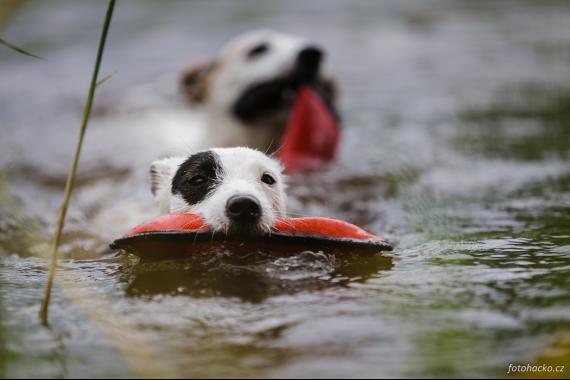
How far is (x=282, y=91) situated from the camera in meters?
6.83

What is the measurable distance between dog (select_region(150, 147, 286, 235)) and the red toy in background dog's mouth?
51mm

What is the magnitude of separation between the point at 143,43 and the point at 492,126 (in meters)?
7.09

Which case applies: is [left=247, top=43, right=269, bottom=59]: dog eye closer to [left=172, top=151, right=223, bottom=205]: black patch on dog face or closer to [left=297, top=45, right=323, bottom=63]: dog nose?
[left=297, top=45, right=323, bottom=63]: dog nose

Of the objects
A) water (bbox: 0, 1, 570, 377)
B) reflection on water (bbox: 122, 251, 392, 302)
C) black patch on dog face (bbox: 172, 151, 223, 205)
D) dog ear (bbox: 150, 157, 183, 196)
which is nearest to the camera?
water (bbox: 0, 1, 570, 377)

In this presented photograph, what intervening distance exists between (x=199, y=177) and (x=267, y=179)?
Answer: 1.15 feet

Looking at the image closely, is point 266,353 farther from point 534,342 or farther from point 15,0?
point 15,0

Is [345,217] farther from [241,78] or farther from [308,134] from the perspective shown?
[241,78]

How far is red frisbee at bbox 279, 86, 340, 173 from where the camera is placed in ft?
20.8

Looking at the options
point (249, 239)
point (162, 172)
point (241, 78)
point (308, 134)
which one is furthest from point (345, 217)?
point (241, 78)

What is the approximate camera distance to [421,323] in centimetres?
260

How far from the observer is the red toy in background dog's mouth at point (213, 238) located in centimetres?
312

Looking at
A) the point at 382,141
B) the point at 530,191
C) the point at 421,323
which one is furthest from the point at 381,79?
the point at 421,323

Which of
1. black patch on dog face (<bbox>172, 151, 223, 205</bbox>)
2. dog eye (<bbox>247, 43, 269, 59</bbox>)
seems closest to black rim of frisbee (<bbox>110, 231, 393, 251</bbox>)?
black patch on dog face (<bbox>172, 151, 223, 205</bbox>)

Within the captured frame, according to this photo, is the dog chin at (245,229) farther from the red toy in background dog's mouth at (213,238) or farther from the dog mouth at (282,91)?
the dog mouth at (282,91)
